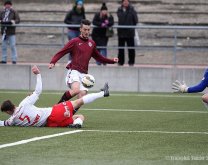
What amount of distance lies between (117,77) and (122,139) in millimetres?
13417

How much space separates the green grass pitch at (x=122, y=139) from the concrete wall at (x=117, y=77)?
489cm

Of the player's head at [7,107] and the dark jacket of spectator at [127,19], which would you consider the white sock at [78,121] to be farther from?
the dark jacket of spectator at [127,19]

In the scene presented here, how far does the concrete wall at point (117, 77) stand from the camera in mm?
26562

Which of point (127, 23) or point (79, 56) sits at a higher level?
point (79, 56)

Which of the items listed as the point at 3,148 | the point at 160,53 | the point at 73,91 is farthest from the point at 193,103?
the point at 3,148

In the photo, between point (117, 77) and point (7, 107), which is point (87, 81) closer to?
point (7, 107)

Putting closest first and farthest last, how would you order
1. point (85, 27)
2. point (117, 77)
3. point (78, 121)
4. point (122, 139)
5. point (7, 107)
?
1. point (122, 139)
2. point (7, 107)
3. point (78, 121)
4. point (85, 27)
5. point (117, 77)

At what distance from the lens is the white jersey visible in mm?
15016

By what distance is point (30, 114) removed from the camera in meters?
15.2

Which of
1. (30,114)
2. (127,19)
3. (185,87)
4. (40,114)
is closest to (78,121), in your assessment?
(40,114)

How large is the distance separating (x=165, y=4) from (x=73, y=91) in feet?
58.9

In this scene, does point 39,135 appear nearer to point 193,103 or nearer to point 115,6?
point 193,103

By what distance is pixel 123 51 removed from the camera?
2755cm

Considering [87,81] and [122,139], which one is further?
[87,81]
